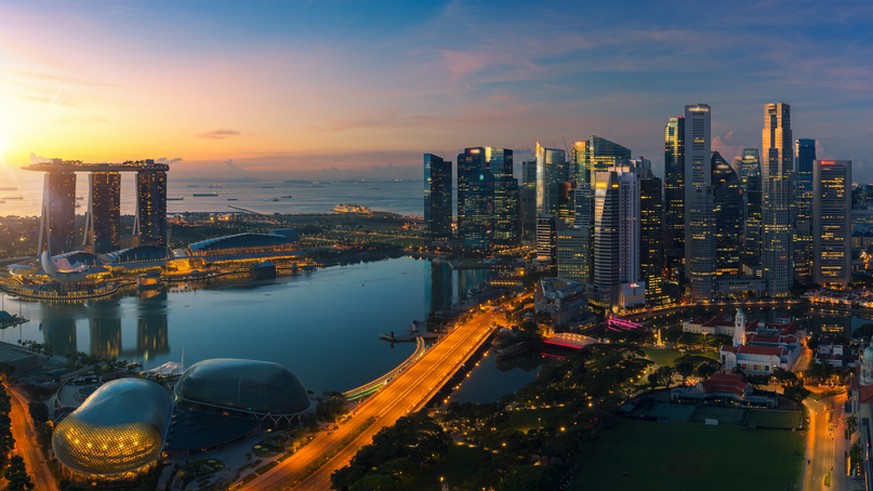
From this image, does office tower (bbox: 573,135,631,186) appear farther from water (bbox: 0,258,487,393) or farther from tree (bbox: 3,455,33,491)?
tree (bbox: 3,455,33,491)

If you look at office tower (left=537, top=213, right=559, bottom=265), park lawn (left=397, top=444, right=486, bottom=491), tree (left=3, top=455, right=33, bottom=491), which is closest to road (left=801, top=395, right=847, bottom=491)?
park lawn (left=397, top=444, right=486, bottom=491)

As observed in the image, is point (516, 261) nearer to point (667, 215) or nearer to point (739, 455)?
point (667, 215)

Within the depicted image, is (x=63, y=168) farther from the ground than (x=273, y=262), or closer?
farther from the ground

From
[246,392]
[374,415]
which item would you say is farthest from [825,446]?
[246,392]

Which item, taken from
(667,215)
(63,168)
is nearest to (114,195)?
(63,168)

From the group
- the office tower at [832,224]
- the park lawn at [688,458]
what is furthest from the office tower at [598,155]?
the park lawn at [688,458]

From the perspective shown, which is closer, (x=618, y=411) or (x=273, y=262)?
(x=618, y=411)

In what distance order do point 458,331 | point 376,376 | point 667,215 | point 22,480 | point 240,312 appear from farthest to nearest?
point 667,215
point 240,312
point 458,331
point 376,376
point 22,480
